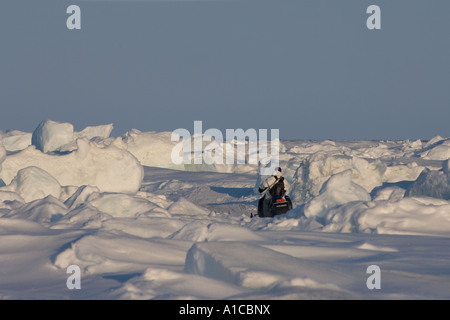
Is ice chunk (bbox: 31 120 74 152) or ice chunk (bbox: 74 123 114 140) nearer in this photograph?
ice chunk (bbox: 31 120 74 152)

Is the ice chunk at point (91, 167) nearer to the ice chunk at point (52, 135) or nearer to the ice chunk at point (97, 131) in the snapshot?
the ice chunk at point (52, 135)

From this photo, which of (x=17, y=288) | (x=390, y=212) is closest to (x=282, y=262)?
(x=17, y=288)

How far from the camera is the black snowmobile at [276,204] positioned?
10719 mm

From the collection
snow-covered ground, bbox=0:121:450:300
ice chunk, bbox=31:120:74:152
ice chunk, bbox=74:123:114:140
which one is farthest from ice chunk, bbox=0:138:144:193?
ice chunk, bbox=74:123:114:140

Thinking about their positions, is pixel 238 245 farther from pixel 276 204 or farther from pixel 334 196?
pixel 276 204

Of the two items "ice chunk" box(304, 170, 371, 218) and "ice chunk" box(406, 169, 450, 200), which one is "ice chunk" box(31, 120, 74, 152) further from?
"ice chunk" box(406, 169, 450, 200)

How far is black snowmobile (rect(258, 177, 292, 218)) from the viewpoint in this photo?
10.7 m

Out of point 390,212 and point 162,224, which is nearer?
point 162,224

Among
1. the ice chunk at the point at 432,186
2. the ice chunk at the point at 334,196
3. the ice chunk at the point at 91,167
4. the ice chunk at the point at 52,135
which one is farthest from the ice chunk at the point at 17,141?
the ice chunk at the point at 432,186
